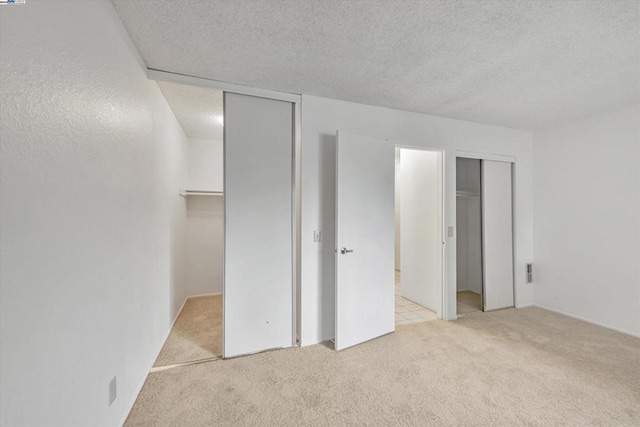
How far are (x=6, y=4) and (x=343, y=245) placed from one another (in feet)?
7.85

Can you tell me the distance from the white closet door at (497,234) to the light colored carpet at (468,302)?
203 mm

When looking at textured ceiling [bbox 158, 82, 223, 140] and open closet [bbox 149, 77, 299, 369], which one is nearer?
open closet [bbox 149, 77, 299, 369]

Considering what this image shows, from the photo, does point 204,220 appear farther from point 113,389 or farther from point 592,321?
point 592,321

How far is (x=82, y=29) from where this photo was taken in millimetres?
1248

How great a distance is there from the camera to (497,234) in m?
3.83

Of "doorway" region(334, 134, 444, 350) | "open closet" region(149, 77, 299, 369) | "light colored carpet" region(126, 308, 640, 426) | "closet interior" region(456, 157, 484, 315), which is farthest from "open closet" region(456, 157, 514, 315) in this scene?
"open closet" region(149, 77, 299, 369)

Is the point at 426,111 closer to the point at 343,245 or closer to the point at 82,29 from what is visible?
the point at 343,245

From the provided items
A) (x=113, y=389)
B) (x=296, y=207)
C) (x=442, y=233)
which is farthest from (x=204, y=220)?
(x=442, y=233)

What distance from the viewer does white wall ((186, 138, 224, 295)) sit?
436 centimetres

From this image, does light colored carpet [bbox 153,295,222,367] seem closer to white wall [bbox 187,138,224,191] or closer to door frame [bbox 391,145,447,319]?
white wall [bbox 187,138,224,191]

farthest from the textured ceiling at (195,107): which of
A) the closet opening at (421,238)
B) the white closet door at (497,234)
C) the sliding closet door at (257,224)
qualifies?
the white closet door at (497,234)

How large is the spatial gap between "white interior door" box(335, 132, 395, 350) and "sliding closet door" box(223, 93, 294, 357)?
51cm

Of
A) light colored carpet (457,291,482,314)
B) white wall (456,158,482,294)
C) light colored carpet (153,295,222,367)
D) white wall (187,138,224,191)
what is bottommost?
light colored carpet (457,291,482,314)

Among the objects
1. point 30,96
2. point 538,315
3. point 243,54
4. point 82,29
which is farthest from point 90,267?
point 538,315
